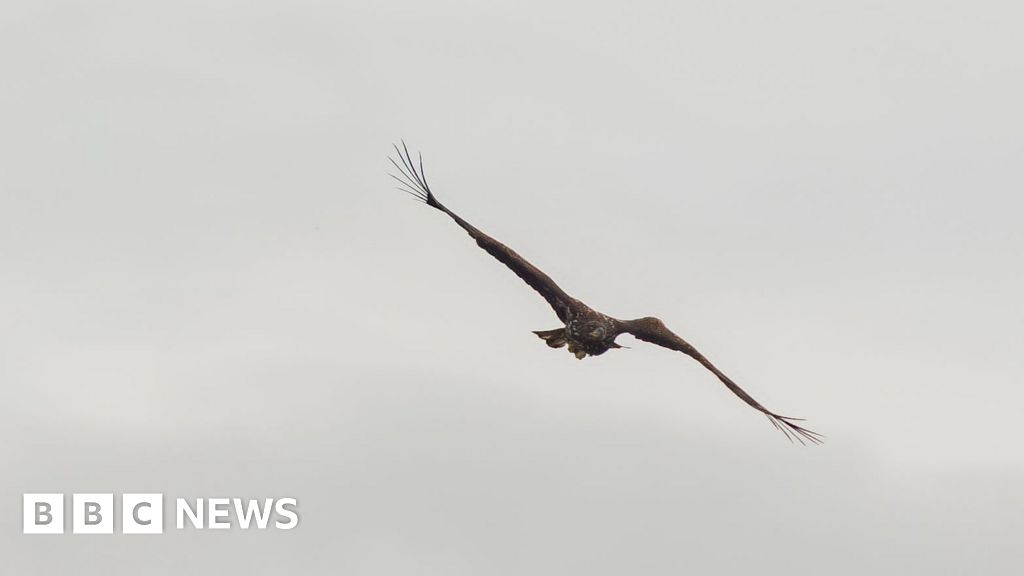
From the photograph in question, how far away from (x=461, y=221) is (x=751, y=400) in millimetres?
10092

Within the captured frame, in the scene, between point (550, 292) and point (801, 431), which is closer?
point (801, 431)

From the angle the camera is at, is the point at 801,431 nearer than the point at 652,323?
Yes

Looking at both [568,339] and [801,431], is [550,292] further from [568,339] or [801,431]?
[801,431]

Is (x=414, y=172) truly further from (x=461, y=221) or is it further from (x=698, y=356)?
(x=698, y=356)

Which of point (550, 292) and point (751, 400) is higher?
point (550, 292)

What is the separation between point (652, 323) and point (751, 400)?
5.44 metres

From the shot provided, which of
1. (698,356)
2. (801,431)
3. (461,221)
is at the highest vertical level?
(461,221)

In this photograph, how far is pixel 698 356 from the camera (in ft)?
211

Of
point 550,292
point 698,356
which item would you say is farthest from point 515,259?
point 698,356

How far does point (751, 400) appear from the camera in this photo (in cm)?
6081

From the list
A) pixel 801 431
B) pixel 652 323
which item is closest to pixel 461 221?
pixel 652 323

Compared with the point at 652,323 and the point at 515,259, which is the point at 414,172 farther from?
the point at 652,323

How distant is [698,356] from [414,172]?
10274mm

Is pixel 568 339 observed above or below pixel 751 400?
above
